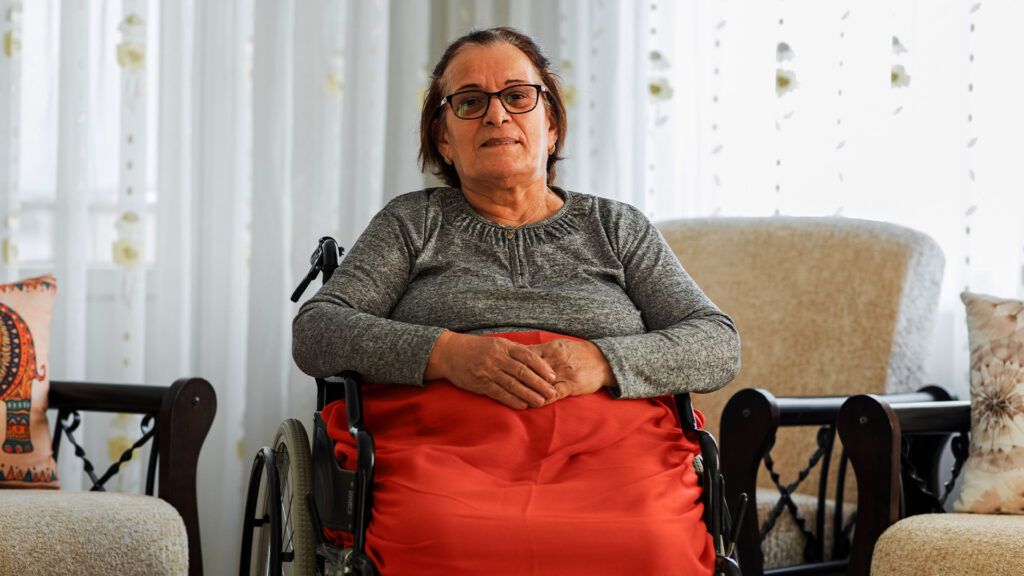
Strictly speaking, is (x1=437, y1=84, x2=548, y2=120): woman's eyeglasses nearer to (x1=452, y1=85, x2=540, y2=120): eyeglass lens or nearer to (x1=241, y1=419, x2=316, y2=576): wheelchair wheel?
(x1=452, y1=85, x2=540, y2=120): eyeglass lens

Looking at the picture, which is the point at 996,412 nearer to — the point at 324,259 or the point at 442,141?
the point at 442,141

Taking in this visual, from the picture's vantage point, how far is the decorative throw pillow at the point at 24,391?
6.66 ft

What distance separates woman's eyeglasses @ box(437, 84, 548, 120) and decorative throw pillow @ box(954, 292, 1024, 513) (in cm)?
89

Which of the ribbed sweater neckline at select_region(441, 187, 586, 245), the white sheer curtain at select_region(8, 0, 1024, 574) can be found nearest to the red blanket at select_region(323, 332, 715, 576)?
the ribbed sweater neckline at select_region(441, 187, 586, 245)

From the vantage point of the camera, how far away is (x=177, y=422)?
6.50ft

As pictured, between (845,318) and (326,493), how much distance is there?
1.25 m

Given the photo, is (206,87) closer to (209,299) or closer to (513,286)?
(209,299)

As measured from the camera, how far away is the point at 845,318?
2346 millimetres

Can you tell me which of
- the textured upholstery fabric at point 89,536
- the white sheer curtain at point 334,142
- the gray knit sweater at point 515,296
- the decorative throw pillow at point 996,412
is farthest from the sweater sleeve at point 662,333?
the white sheer curtain at point 334,142

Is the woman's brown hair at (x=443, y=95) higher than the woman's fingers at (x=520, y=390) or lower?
higher

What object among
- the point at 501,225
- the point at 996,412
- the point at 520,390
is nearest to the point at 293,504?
the point at 520,390

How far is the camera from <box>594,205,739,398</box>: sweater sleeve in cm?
156

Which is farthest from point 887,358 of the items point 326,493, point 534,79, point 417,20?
point 417,20

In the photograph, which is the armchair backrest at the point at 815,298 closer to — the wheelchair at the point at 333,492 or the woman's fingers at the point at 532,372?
the wheelchair at the point at 333,492
